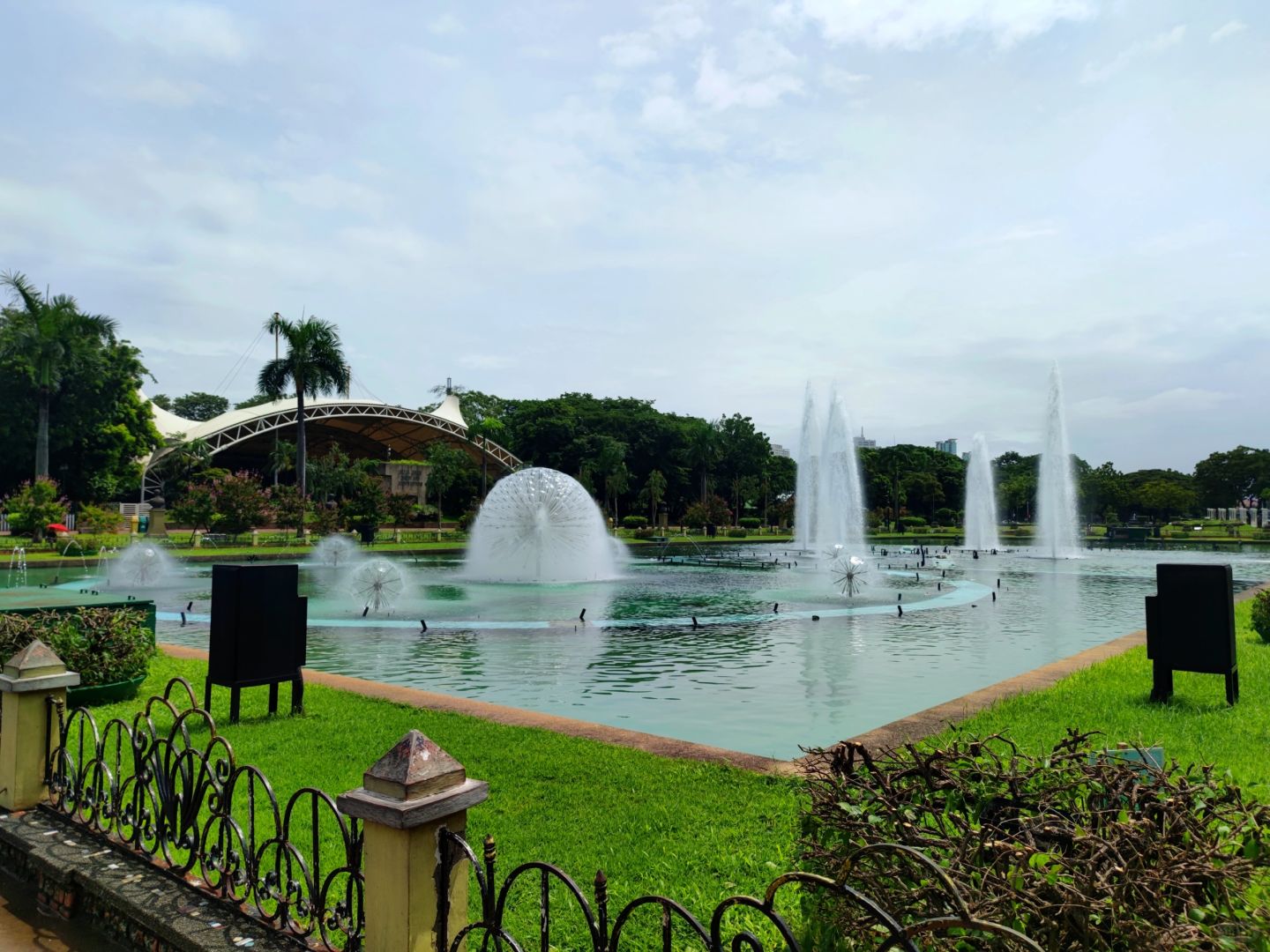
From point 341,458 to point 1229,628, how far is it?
63771 millimetres

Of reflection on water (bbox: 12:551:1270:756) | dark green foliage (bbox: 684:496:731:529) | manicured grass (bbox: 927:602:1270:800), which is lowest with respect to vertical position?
reflection on water (bbox: 12:551:1270:756)

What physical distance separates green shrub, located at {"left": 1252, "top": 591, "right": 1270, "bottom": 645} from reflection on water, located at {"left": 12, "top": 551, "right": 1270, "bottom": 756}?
251 cm

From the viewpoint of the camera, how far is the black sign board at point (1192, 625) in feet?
28.0

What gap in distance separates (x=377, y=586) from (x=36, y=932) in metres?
15.0

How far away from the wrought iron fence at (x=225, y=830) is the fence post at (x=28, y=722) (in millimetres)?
102

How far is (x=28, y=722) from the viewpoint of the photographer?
18.5 ft

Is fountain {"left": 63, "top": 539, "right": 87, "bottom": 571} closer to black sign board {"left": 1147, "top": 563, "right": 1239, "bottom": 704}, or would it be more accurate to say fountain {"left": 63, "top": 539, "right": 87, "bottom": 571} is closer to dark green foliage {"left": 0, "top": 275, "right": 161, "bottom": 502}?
dark green foliage {"left": 0, "top": 275, "right": 161, "bottom": 502}

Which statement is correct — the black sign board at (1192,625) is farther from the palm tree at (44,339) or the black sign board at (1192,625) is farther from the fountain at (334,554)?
the palm tree at (44,339)

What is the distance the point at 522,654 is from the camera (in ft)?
44.7

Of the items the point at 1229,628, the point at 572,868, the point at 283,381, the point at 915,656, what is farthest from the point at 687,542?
the point at 572,868

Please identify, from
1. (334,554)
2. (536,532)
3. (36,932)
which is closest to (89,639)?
(36,932)

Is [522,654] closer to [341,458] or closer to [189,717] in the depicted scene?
[189,717]

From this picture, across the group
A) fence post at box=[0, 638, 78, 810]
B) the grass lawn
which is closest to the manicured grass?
the grass lawn

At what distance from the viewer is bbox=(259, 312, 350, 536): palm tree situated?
50.1m
